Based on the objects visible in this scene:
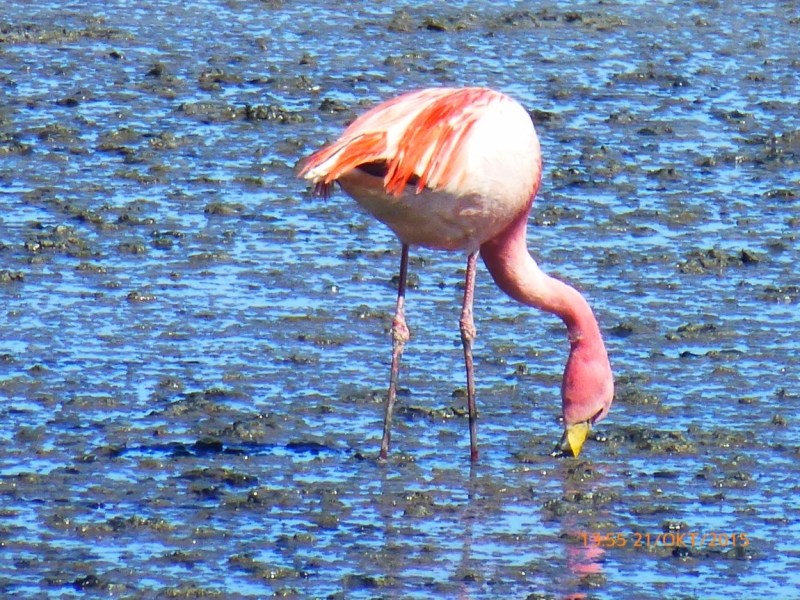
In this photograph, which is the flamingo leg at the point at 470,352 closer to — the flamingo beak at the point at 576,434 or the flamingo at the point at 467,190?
the flamingo at the point at 467,190

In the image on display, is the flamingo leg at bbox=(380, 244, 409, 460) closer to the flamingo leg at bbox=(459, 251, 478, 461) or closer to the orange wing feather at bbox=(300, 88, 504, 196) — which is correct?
the flamingo leg at bbox=(459, 251, 478, 461)

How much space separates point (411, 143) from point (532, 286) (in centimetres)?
97

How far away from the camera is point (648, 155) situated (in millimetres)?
12047

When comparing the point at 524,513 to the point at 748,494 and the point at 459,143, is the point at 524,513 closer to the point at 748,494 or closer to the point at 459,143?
the point at 748,494

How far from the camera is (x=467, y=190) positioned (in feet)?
22.7

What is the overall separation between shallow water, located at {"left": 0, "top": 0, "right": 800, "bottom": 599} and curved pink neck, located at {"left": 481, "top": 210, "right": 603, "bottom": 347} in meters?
0.51

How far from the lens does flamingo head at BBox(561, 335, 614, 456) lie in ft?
23.5

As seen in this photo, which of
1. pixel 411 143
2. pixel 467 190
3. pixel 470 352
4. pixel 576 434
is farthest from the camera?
pixel 470 352

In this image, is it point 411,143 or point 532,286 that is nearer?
point 411,143
